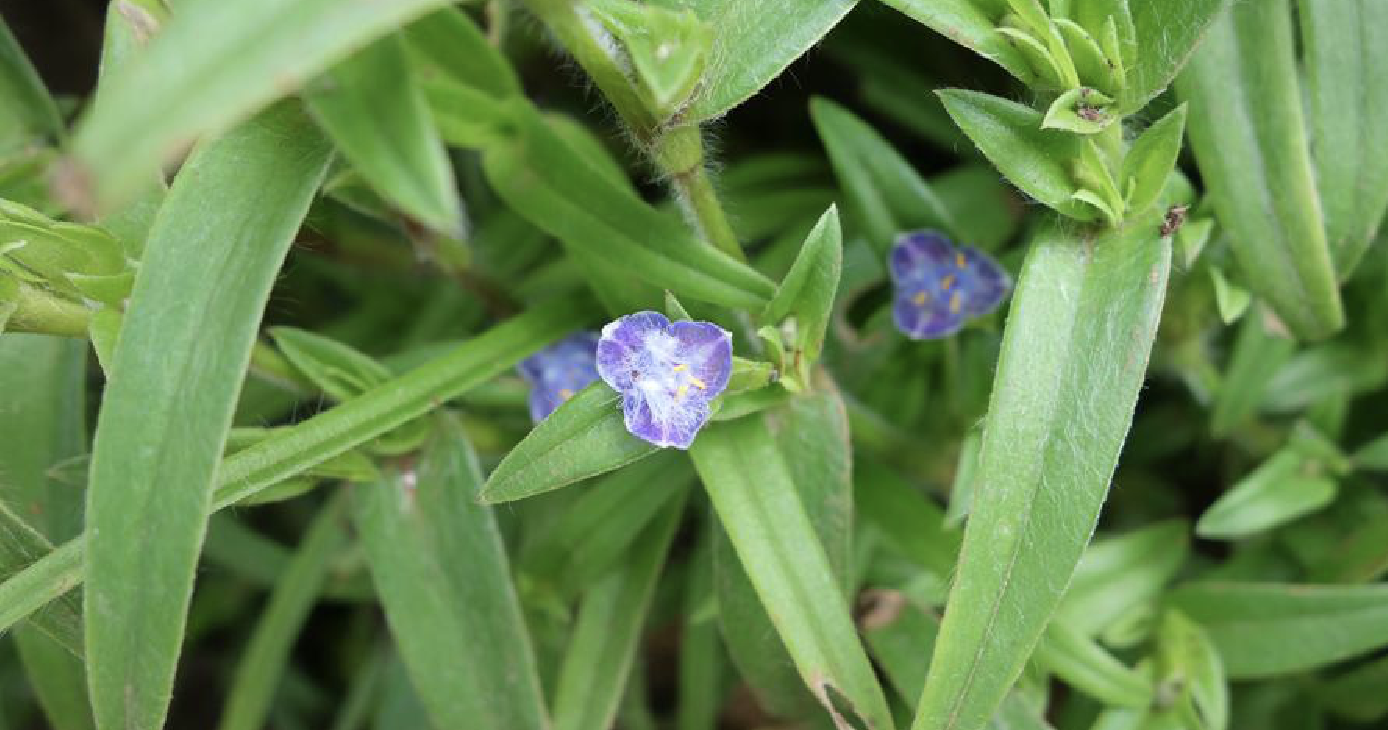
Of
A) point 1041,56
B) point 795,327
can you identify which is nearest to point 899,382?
point 795,327

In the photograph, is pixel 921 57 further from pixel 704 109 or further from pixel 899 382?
pixel 704 109

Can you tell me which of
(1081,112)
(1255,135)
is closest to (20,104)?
(1081,112)

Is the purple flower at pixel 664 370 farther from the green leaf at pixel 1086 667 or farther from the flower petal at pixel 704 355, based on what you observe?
the green leaf at pixel 1086 667

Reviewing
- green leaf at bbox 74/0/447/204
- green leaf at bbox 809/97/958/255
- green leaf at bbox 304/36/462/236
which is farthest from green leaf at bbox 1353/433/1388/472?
green leaf at bbox 74/0/447/204

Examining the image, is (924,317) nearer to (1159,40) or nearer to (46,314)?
(1159,40)

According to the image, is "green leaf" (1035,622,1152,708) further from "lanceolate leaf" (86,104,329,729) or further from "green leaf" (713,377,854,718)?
"lanceolate leaf" (86,104,329,729)

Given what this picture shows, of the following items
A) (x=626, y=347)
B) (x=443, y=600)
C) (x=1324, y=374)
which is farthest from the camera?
(x=1324, y=374)

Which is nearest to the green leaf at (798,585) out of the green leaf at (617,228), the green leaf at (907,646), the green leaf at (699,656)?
the green leaf at (617,228)
